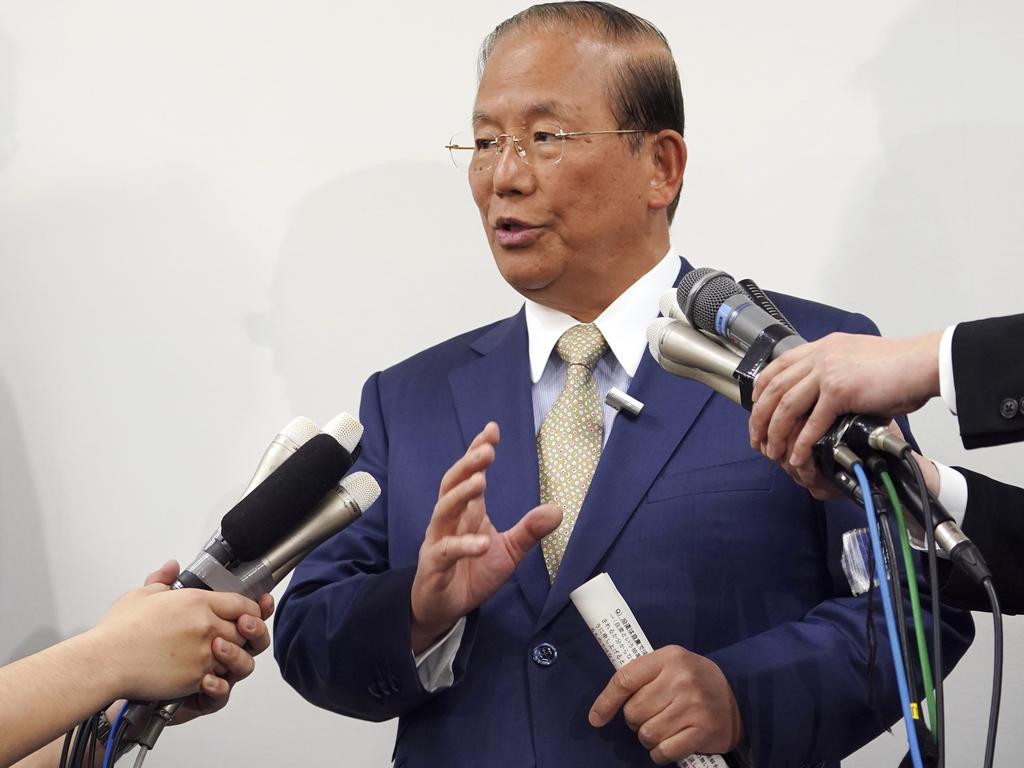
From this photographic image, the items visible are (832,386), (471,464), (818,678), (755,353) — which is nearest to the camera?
(832,386)

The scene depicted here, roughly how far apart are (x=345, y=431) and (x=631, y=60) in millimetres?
950

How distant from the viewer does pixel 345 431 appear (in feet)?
5.66

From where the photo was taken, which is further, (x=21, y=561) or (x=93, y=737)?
(x=21, y=561)

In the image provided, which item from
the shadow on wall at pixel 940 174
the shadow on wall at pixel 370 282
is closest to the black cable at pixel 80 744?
the shadow on wall at pixel 370 282

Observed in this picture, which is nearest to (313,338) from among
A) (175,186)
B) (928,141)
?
(175,186)

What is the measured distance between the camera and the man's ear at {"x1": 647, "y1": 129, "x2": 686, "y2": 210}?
2.37 m

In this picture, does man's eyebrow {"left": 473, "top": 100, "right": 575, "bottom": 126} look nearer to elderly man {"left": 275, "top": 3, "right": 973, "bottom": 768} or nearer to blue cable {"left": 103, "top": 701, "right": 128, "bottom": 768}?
elderly man {"left": 275, "top": 3, "right": 973, "bottom": 768}

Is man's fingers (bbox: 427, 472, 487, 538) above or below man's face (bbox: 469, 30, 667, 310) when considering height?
below

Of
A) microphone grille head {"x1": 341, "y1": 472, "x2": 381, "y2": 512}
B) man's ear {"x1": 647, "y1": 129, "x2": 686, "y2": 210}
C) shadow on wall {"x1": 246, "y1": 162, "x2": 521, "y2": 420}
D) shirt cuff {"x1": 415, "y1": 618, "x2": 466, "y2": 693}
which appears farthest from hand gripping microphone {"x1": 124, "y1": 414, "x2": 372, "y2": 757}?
shadow on wall {"x1": 246, "y1": 162, "x2": 521, "y2": 420}

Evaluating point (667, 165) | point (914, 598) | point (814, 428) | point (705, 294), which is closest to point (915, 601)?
point (914, 598)

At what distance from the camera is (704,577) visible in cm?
198

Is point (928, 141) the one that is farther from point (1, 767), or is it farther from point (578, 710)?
point (1, 767)

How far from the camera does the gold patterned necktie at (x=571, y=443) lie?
2051 millimetres

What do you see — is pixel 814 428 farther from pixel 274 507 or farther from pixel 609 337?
pixel 609 337
